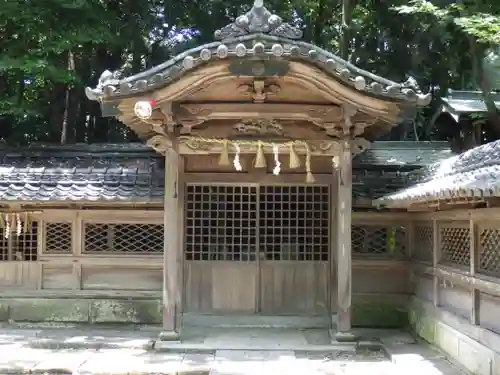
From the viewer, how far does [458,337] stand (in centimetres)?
789

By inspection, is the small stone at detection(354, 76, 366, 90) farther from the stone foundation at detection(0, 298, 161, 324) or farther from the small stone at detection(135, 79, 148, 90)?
the stone foundation at detection(0, 298, 161, 324)

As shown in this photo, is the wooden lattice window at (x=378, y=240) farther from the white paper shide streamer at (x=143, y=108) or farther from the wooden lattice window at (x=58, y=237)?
the wooden lattice window at (x=58, y=237)

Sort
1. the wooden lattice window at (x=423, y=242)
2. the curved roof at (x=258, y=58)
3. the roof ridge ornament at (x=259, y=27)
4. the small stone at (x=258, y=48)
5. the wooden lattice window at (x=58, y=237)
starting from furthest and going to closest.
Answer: the wooden lattice window at (x=58, y=237), the wooden lattice window at (x=423, y=242), the roof ridge ornament at (x=259, y=27), the curved roof at (x=258, y=58), the small stone at (x=258, y=48)

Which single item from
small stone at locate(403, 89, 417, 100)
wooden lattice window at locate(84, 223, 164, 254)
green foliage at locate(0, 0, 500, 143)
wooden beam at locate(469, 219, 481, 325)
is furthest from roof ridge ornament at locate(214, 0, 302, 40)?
green foliage at locate(0, 0, 500, 143)

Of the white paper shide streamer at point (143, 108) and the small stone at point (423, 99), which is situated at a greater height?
the small stone at point (423, 99)

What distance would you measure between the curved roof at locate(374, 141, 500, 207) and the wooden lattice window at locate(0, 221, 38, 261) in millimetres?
6538

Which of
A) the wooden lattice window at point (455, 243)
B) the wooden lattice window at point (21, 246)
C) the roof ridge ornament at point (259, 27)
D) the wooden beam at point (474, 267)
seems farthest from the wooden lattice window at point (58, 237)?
the wooden beam at point (474, 267)

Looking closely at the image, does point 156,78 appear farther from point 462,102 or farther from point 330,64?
point 462,102

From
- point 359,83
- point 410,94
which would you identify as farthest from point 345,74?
point 410,94

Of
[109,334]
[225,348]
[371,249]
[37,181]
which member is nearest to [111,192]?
[37,181]

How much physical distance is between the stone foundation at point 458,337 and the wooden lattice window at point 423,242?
787 mm

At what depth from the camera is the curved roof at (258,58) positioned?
8391 mm

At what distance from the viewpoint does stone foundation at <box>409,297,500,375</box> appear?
6758 mm

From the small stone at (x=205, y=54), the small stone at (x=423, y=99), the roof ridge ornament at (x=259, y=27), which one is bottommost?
the small stone at (x=423, y=99)
